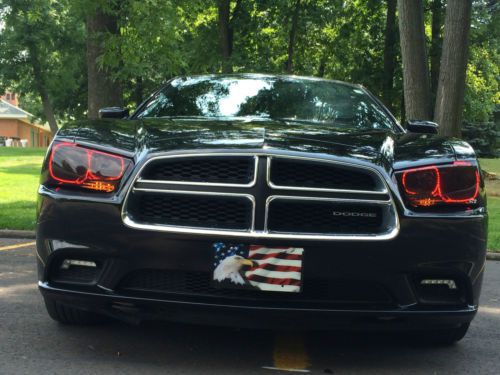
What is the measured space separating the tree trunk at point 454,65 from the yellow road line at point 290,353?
6860 mm

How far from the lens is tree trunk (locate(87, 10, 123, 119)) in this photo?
10.1 metres

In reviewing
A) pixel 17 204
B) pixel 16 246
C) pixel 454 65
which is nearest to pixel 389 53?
pixel 454 65

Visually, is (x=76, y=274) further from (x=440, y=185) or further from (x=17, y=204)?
(x=17, y=204)

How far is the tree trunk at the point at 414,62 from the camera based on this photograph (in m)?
10.4

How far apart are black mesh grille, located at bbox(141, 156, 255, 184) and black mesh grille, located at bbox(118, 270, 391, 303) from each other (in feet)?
1.36

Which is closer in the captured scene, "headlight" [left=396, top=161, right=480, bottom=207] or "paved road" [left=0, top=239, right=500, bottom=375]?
"headlight" [left=396, top=161, right=480, bottom=207]

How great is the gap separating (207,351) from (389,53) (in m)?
20.6

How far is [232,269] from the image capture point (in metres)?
3.05

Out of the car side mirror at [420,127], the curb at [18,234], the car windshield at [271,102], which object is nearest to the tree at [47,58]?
the curb at [18,234]

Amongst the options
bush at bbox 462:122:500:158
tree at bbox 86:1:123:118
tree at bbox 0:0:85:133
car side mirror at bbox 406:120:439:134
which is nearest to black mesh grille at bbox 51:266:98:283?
car side mirror at bbox 406:120:439:134

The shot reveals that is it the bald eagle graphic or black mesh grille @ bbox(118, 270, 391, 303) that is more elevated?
the bald eagle graphic

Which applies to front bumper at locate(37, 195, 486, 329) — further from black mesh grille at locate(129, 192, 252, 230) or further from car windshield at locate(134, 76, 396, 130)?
car windshield at locate(134, 76, 396, 130)

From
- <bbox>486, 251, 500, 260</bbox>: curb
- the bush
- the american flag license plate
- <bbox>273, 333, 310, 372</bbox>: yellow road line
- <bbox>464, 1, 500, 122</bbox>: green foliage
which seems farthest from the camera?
the bush

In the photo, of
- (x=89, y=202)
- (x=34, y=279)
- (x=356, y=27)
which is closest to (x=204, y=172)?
(x=89, y=202)
